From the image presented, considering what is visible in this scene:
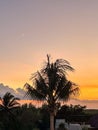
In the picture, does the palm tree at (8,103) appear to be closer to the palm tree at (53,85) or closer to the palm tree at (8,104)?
the palm tree at (8,104)

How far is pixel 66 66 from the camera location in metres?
26.9

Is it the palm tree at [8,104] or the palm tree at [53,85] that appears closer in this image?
the palm tree at [53,85]

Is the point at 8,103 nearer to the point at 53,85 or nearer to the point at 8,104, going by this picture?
the point at 8,104

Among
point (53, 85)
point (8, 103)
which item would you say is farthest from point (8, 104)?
point (53, 85)

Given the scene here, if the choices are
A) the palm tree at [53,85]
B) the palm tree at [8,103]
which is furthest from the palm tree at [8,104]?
the palm tree at [53,85]

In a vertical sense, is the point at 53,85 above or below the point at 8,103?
below

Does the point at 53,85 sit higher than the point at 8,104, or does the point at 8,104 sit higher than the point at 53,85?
the point at 8,104

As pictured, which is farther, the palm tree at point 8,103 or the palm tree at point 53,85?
the palm tree at point 8,103

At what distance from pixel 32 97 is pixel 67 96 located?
262cm

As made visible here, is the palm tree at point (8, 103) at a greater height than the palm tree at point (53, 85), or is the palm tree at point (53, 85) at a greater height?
the palm tree at point (8, 103)

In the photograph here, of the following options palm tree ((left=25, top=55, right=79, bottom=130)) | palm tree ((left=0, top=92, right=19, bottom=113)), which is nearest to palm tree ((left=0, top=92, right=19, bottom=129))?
palm tree ((left=0, top=92, right=19, bottom=113))

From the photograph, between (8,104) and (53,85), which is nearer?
(53,85)

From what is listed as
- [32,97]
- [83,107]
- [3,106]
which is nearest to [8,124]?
[3,106]

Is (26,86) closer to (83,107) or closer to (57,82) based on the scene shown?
(57,82)
